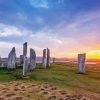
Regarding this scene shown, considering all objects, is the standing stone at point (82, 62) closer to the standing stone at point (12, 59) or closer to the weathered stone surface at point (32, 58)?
the weathered stone surface at point (32, 58)

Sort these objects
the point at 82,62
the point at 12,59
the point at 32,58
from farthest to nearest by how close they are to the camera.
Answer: the point at 32,58
the point at 12,59
the point at 82,62

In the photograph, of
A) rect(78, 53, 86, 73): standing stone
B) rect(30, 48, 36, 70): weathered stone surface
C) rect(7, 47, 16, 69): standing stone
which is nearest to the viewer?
rect(78, 53, 86, 73): standing stone

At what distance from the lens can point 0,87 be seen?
86.4 feet

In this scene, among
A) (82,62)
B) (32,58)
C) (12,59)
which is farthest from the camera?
(32,58)

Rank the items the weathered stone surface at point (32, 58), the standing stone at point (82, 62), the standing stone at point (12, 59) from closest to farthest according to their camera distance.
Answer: the standing stone at point (82, 62) < the standing stone at point (12, 59) < the weathered stone surface at point (32, 58)

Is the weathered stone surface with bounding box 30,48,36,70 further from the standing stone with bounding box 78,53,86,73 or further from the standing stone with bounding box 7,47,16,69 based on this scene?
the standing stone with bounding box 78,53,86,73

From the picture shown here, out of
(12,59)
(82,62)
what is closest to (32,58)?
(12,59)

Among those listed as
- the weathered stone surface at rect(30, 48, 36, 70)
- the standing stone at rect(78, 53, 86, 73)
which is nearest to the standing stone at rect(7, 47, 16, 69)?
the weathered stone surface at rect(30, 48, 36, 70)

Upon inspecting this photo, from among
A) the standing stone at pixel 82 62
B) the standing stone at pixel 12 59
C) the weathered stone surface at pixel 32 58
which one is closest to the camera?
the standing stone at pixel 82 62

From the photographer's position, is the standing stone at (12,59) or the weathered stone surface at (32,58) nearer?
the standing stone at (12,59)

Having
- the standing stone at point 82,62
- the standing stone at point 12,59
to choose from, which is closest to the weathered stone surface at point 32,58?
the standing stone at point 12,59

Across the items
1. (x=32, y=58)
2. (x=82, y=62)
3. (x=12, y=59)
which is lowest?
(x=82, y=62)

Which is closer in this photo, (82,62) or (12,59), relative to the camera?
(82,62)

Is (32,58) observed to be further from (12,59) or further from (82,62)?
(82,62)
